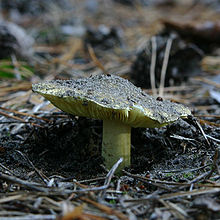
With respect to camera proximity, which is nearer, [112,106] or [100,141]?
[112,106]

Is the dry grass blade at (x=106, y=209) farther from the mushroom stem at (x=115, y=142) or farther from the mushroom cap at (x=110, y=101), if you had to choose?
the mushroom stem at (x=115, y=142)

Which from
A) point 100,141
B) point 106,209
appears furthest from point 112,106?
point 100,141

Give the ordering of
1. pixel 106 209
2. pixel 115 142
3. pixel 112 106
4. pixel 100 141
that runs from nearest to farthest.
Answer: pixel 106 209
pixel 112 106
pixel 115 142
pixel 100 141

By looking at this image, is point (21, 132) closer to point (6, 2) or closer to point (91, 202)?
point (91, 202)

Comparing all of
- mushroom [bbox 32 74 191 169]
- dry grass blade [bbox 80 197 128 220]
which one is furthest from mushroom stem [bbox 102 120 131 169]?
dry grass blade [bbox 80 197 128 220]

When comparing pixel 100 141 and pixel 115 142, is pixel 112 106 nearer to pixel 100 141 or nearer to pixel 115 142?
pixel 115 142

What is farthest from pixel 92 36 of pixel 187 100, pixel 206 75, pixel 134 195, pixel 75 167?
pixel 134 195

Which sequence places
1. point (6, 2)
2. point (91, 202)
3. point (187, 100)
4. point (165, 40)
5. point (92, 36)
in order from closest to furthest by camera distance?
point (91, 202)
point (187, 100)
point (165, 40)
point (92, 36)
point (6, 2)

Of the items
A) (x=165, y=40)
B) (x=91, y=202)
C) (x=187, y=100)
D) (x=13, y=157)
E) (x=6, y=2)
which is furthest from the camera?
(x=6, y=2)
